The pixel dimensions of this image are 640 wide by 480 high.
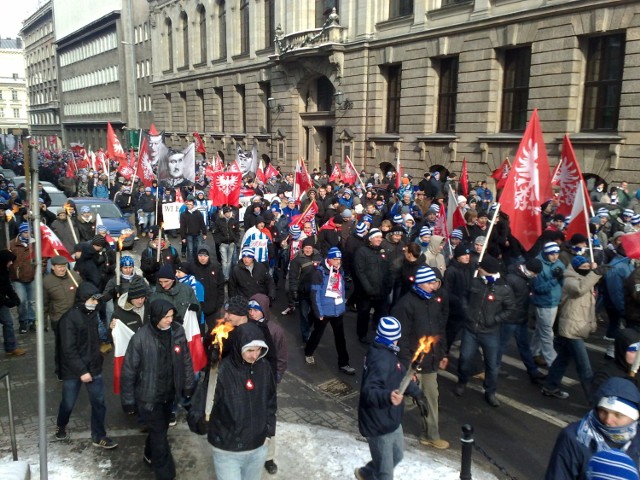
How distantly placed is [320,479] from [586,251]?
17.5 feet

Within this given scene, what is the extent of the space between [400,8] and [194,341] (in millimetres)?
21751

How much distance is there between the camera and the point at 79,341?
543 centimetres

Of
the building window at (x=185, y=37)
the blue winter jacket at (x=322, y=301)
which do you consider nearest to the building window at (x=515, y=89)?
the blue winter jacket at (x=322, y=301)

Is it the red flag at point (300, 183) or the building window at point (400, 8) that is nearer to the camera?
the red flag at point (300, 183)

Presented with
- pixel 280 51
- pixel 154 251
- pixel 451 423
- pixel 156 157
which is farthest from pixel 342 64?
pixel 451 423

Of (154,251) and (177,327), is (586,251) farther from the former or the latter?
(154,251)

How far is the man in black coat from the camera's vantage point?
536 centimetres

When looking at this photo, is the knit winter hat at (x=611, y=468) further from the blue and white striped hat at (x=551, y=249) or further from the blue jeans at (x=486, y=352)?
the blue and white striped hat at (x=551, y=249)

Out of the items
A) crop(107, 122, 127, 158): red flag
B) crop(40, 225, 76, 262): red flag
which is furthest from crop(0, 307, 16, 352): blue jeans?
crop(107, 122, 127, 158): red flag

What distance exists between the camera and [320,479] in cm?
513

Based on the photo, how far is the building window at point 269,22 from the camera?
108 ft

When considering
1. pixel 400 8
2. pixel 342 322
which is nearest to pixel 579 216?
pixel 342 322

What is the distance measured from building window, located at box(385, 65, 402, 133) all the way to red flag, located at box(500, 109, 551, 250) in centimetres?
1701

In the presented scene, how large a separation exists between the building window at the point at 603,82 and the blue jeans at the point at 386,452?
15834 mm
